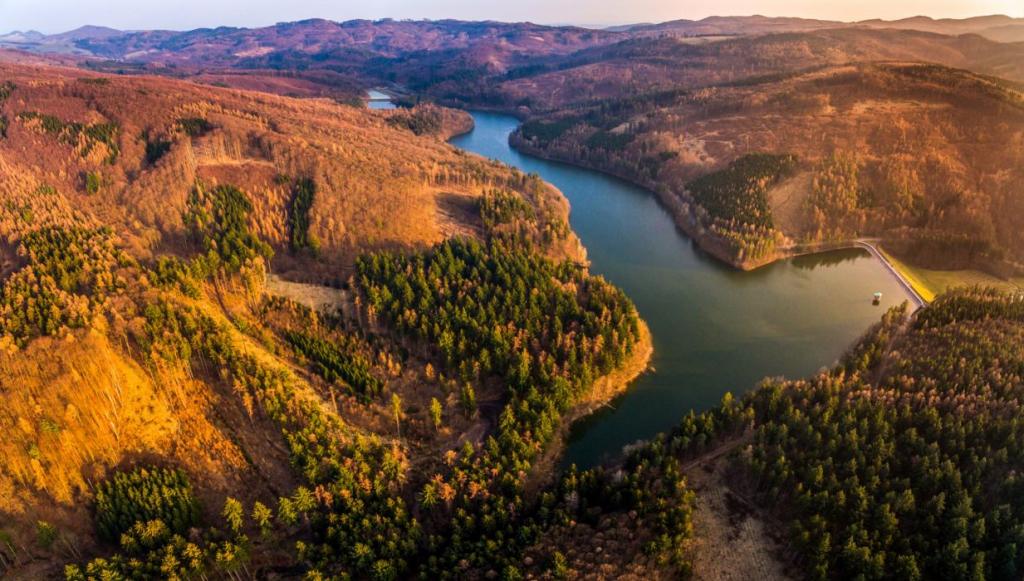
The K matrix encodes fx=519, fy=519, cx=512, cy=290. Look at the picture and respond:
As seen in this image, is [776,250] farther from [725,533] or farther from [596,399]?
[725,533]

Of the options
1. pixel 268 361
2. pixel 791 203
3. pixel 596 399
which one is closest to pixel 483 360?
pixel 596 399

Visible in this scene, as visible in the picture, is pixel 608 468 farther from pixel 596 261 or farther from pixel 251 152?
pixel 251 152

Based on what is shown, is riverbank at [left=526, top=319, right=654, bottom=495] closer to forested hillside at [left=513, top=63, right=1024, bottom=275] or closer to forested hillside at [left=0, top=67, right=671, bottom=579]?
forested hillside at [left=0, top=67, right=671, bottom=579]

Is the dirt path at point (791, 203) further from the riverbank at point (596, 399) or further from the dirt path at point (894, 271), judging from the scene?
the riverbank at point (596, 399)

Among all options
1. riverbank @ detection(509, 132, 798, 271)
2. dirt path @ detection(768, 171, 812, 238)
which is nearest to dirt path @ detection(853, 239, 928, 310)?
dirt path @ detection(768, 171, 812, 238)

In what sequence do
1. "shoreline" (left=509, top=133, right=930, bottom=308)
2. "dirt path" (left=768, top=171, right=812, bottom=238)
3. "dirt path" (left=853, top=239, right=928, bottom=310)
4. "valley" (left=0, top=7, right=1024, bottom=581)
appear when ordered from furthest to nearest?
"dirt path" (left=768, top=171, right=812, bottom=238)
"shoreline" (left=509, top=133, right=930, bottom=308)
"dirt path" (left=853, top=239, right=928, bottom=310)
"valley" (left=0, top=7, right=1024, bottom=581)

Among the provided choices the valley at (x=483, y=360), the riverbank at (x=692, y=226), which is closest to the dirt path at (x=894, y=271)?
the valley at (x=483, y=360)
